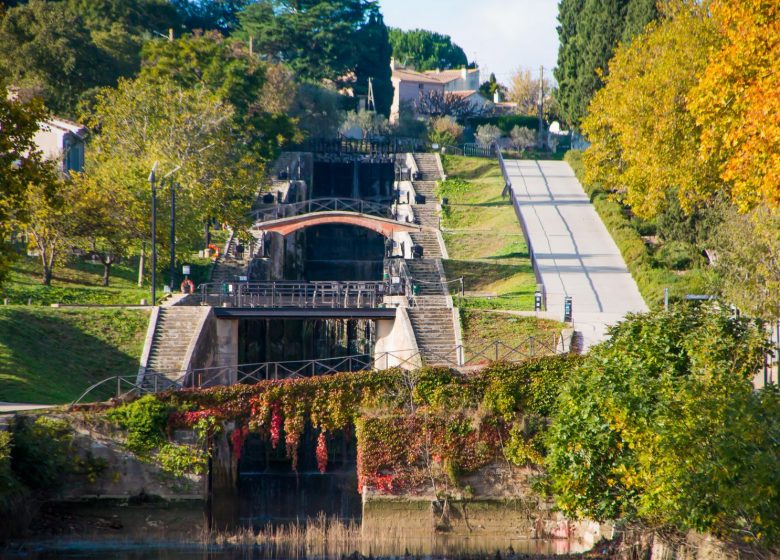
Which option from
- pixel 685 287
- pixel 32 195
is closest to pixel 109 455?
pixel 32 195

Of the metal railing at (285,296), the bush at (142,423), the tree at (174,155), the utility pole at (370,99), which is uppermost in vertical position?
the utility pole at (370,99)

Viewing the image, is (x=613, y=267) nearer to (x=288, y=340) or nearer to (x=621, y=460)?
(x=288, y=340)

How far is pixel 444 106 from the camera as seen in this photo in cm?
9806

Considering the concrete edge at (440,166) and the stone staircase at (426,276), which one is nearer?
the stone staircase at (426,276)

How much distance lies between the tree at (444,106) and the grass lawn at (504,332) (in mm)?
59596

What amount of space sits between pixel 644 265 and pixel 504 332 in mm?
12948

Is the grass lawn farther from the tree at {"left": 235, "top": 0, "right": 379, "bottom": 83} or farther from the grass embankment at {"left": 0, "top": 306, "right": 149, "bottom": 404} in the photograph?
the tree at {"left": 235, "top": 0, "right": 379, "bottom": 83}

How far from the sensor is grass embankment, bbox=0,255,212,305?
40.5m

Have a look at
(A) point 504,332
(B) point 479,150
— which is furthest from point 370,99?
(A) point 504,332

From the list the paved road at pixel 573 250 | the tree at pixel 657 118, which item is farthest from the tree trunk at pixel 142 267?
the tree at pixel 657 118

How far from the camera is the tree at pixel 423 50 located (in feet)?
458

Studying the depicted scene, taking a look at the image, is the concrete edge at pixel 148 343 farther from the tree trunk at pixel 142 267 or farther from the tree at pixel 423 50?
the tree at pixel 423 50

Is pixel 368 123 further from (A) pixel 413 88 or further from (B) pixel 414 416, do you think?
(B) pixel 414 416

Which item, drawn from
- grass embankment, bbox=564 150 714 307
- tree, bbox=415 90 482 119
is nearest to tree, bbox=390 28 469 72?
tree, bbox=415 90 482 119
